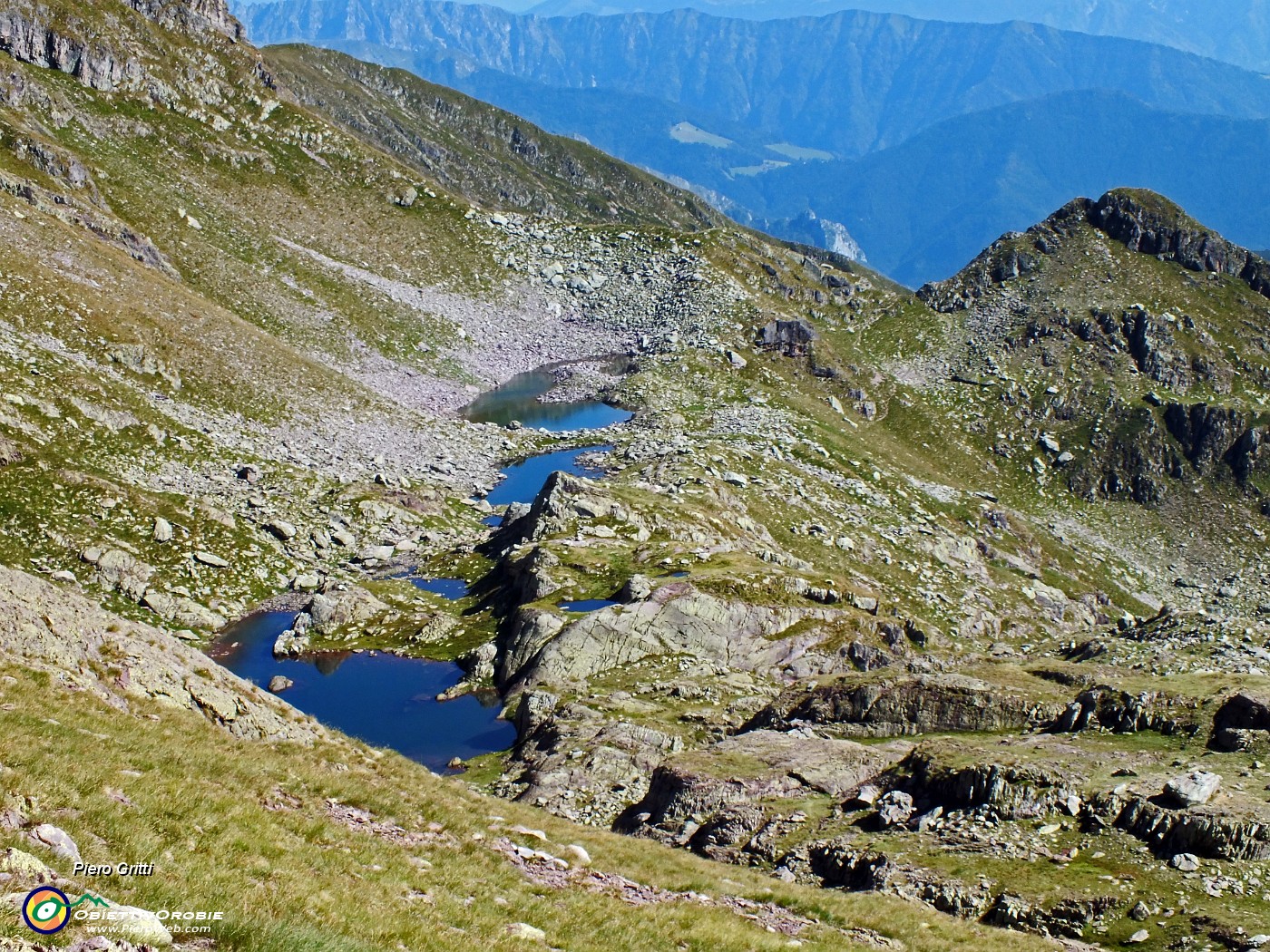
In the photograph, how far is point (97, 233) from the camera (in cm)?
8569

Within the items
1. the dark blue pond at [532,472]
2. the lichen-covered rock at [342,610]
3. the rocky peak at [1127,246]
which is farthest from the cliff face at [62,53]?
the rocky peak at [1127,246]

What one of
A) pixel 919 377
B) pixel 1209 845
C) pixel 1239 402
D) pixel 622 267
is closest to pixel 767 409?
pixel 919 377

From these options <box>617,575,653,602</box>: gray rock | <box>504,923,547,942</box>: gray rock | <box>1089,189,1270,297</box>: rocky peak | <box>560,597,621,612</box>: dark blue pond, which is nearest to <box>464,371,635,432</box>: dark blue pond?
<box>560,597,621,612</box>: dark blue pond

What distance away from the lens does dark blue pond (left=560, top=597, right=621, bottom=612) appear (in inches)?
1799

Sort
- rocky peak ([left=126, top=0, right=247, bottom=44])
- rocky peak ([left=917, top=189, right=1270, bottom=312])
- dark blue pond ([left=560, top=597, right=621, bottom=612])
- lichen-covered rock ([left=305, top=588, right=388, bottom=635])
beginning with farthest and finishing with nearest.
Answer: rocky peak ([left=917, top=189, right=1270, bottom=312]) → rocky peak ([left=126, top=0, right=247, bottom=44]) → lichen-covered rock ([left=305, top=588, right=388, bottom=635]) → dark blue pond ([left=560, top=597, right=621, bottom=612])

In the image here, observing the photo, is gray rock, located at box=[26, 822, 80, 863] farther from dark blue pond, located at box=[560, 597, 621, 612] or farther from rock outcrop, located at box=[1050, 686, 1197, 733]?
dark blue pond, located at box=[560, 597, 621, 612]

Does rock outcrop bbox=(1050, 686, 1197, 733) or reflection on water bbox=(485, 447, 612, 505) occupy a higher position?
reflection on water bbox=(485, 447, 612, 505)

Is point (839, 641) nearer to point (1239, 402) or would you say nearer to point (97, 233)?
point (97, 233)

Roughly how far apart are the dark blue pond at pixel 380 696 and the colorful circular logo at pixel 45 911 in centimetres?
2862

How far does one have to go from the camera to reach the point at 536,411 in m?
103

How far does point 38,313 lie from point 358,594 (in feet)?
118

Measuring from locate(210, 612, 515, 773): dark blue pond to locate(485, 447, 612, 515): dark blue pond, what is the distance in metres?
26.3

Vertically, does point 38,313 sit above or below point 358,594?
above

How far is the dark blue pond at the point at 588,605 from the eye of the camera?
4569 cm
